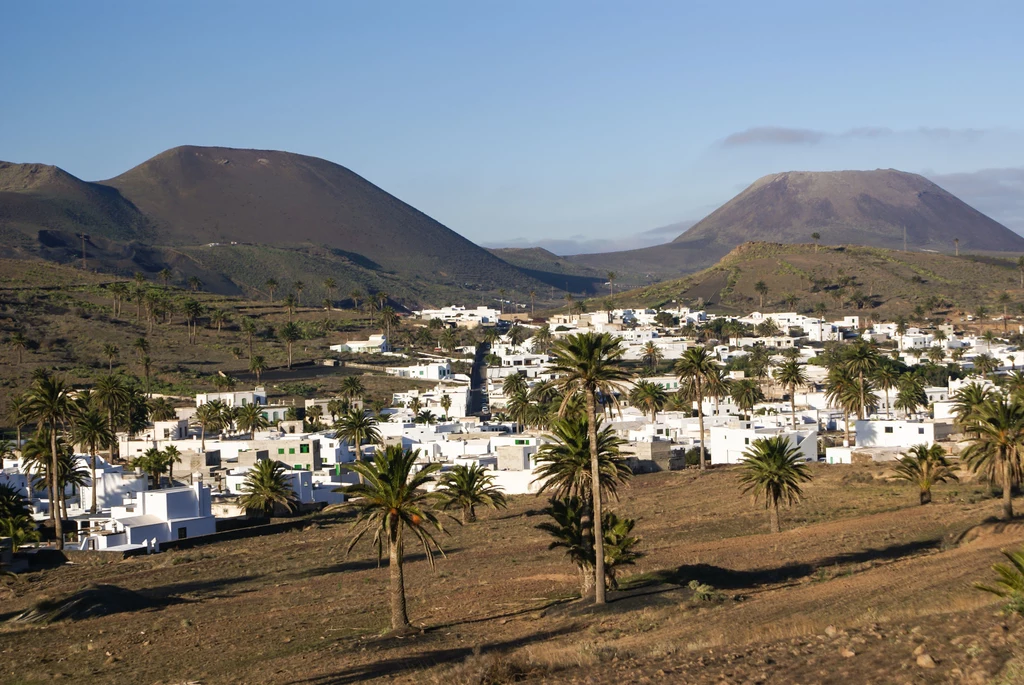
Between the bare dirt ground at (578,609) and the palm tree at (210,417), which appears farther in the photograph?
the palm tree at (210,417)

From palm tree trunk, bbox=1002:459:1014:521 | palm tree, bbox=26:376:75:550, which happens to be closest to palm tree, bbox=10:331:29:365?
palm tree, bbox=26:376:75:550

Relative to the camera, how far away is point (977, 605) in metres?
22.3

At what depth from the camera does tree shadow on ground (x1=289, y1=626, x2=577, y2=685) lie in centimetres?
2334

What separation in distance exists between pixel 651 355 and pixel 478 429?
177 ft

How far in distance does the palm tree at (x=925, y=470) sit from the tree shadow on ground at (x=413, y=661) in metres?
26.7

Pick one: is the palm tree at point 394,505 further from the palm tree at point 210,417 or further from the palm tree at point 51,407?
the palm tree at point 210,417

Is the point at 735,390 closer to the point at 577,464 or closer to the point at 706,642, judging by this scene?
the point at 577,464

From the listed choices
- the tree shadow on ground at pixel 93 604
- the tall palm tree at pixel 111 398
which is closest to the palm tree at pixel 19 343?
the tall palm tree at pixel 111 398

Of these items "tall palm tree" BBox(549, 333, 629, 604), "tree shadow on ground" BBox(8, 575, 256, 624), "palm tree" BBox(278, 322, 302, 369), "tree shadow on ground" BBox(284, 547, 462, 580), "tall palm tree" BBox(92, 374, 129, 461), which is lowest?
"tree shadow on ground" BBox(284, 547, 462, 580)

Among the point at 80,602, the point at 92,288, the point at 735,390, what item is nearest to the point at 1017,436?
the point at 80,602

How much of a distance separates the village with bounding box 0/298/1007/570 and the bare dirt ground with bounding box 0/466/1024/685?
4.34 m

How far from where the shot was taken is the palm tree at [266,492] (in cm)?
5741

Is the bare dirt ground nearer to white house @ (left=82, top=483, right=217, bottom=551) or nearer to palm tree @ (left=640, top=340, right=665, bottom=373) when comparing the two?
white house @ (left=82, top=483, right=217, bottom=551)

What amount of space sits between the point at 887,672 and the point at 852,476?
4207cm
